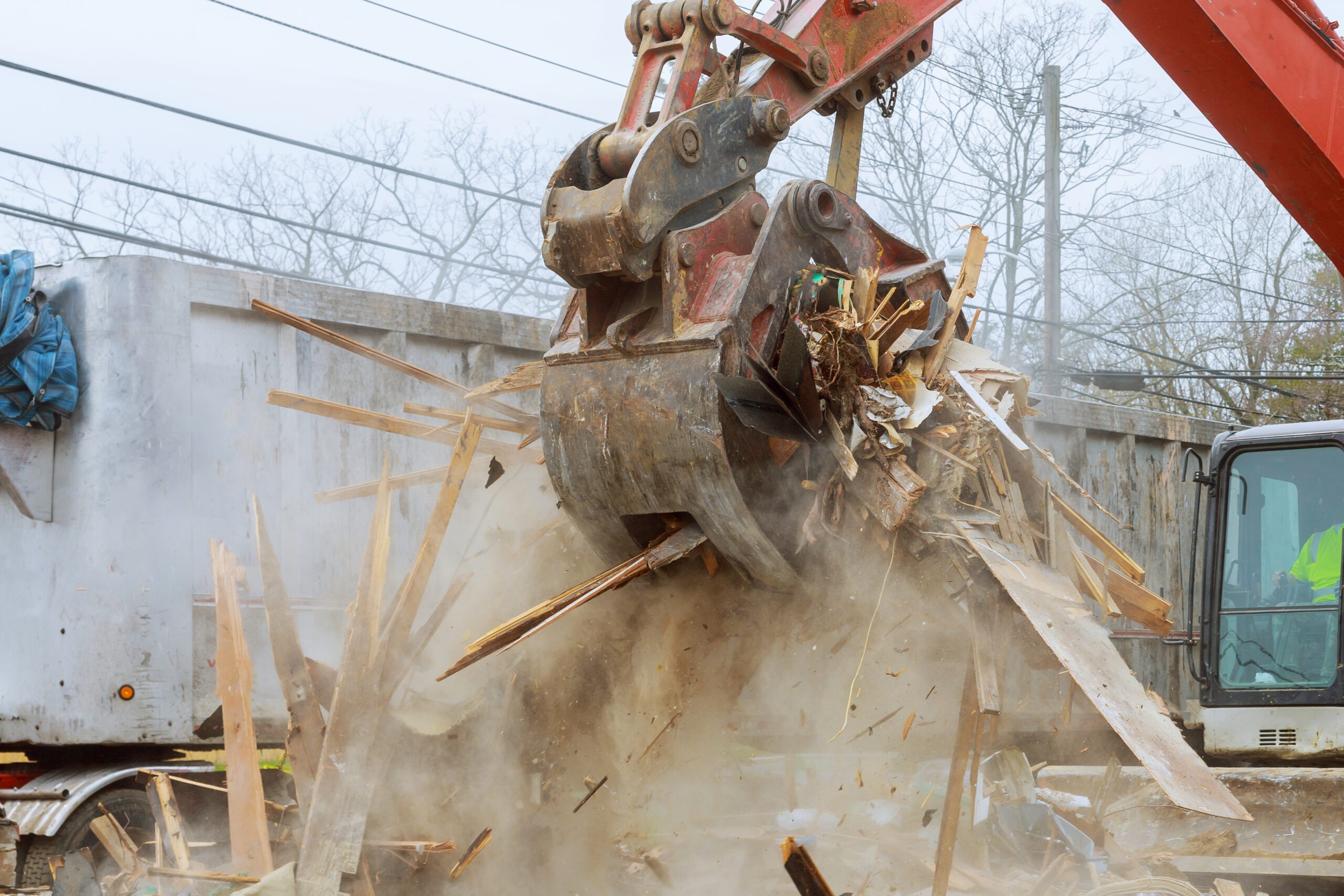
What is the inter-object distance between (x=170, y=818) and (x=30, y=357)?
1.67 m

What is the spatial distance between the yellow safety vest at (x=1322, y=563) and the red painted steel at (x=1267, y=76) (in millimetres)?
1552

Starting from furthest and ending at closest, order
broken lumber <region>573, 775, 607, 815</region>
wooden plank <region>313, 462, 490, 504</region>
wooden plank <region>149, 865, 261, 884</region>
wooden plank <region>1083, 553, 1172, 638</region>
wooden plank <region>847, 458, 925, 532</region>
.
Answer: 1. wooden plank <region>313, 462, 490, 504</region>
2. wooden plank <region>1083, 553, 1172, 638</region>
3. broken lumber <region>573, 775, 607, 815</region>
4. wooden plank <region>149, 865, 261, 884</region>
5. wooden plank <region>847, 458, 925, 532</region>

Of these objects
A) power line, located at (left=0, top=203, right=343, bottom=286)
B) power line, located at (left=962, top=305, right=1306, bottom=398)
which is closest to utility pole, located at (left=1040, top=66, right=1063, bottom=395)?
power line, located at (left=962, top=305, right=1306, bottom=398)

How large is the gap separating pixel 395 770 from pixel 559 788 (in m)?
0.51

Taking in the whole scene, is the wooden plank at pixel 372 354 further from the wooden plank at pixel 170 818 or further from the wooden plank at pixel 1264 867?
the wooden plank at pixel 1264 867

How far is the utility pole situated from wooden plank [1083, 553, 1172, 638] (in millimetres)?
10272

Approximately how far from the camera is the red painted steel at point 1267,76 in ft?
11.0

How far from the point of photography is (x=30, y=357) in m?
4.04

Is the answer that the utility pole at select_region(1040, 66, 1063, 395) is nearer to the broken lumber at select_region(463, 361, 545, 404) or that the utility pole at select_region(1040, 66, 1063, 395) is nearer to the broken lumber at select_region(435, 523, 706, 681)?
the broken lumber at select_region(463, 361, 545, 404)

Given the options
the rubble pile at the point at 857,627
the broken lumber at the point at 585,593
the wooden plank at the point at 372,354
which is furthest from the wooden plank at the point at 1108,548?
the wooden plank at the point at 372,354

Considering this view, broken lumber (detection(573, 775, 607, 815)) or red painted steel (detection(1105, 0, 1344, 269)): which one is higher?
red painted steel (detection(1105, 0, 1344, 269))

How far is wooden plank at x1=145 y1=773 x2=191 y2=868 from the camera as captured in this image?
357 cm

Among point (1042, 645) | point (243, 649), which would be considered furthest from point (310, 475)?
point (1042, 645)

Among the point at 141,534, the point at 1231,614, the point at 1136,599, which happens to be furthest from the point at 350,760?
the point at 1231,614
